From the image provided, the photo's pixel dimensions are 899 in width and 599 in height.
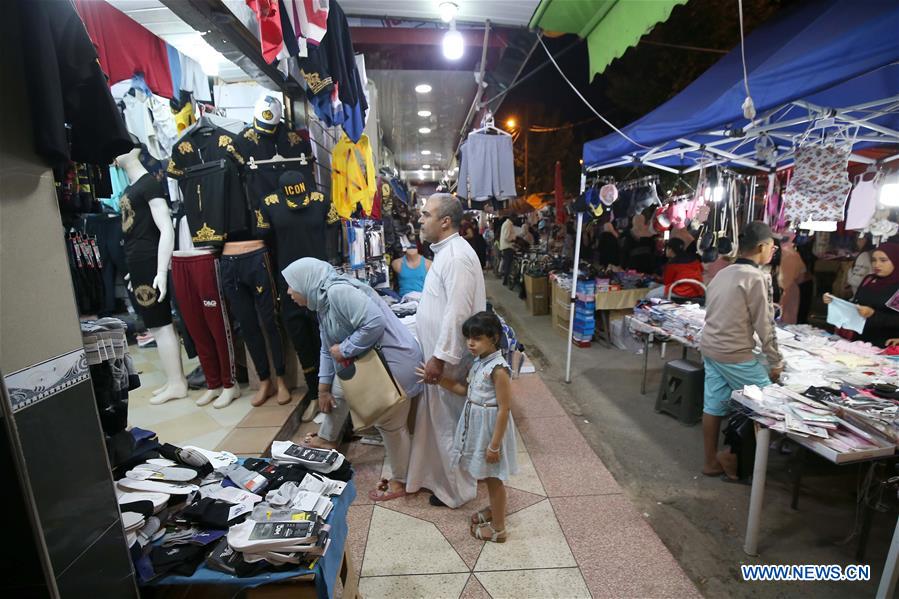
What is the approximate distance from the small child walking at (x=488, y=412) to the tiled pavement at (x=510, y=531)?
435 millimetres

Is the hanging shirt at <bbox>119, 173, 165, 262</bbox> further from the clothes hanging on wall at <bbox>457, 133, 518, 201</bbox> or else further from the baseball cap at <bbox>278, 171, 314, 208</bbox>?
the clothes hanging on wall at <bbox>457, 133, 518, 201</bbox>

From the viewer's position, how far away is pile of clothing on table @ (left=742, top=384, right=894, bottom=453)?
2076 mm

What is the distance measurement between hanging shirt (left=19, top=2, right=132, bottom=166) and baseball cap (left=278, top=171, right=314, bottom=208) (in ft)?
6.56

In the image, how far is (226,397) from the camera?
140 inches

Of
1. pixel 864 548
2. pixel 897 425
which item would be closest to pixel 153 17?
pixel 897 425

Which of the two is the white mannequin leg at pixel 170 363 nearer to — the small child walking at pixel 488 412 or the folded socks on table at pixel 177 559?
the folded socks on table at pixel 177 559

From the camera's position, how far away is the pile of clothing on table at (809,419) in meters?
2.08

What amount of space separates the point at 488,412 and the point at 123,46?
12.4 ft

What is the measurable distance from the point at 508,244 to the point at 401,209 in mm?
4137

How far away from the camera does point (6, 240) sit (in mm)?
1023

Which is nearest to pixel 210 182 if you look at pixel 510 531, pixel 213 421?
pixel 213 421

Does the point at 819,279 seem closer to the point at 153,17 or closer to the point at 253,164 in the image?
the point at 253,164

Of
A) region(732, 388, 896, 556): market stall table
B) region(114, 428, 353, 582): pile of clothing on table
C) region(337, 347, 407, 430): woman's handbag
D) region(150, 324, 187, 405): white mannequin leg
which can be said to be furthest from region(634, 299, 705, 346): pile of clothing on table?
region(150, 324, 187, 405): white mannequin leg

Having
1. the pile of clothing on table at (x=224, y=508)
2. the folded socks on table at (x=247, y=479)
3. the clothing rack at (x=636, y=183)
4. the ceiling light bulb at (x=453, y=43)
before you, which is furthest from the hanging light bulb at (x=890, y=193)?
the folded socks on table at (x=247, y=479)
